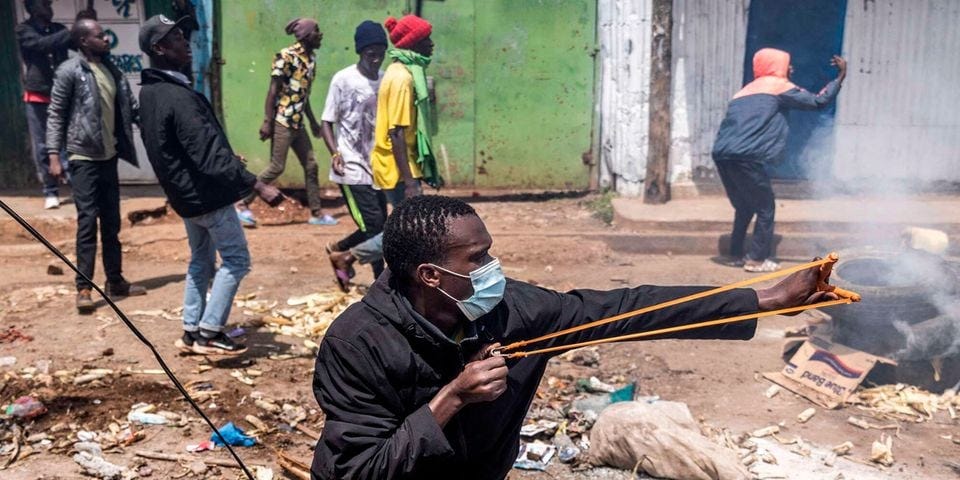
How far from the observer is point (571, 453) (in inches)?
189

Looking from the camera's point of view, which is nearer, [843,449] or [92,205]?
[843,449]

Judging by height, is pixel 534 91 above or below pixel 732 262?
above

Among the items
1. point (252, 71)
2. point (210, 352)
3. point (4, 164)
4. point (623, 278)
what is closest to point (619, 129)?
point (623, 278)

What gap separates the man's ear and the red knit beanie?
422cm

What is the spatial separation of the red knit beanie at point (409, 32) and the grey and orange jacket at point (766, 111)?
3302 millimetres

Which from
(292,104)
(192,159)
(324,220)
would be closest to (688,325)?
(192,159)

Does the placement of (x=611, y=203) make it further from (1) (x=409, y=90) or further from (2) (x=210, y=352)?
(2) (x=210, y=352)

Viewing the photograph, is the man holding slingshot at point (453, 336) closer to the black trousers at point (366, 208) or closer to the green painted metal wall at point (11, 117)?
the black trousers at point (366, 208)

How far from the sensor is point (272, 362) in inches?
236

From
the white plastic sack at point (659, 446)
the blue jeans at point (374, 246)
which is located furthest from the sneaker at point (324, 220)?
the white plastic sack at point (659, 446)

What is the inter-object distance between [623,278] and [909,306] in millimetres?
2939

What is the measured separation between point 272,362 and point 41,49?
5.52 meters

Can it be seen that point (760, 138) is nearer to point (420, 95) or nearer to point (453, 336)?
point (420, 95)

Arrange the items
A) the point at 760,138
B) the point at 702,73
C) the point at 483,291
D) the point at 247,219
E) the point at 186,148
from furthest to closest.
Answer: the point at 702,73
the point at 247,219
the point at 760,138
the point at 186,148
the point at 483,291
